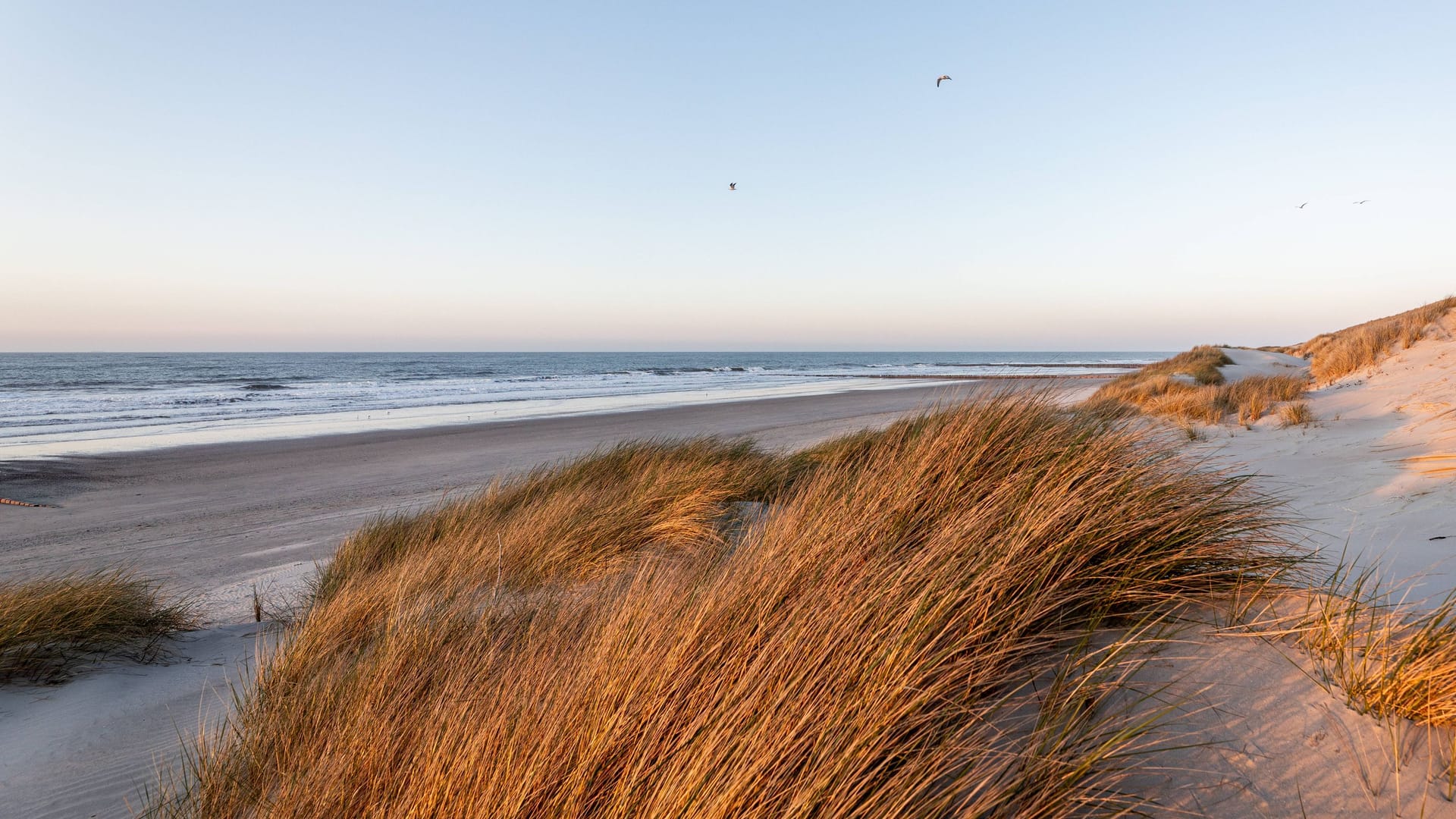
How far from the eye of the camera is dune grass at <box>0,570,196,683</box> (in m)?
3.66

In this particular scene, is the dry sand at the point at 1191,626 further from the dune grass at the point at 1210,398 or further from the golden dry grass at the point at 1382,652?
the dune grass at the point at 1210,398

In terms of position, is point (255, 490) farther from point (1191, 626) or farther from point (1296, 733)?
point (1296, 733)

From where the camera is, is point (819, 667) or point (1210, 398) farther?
point (1210, 398)

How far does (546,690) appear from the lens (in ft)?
7.16

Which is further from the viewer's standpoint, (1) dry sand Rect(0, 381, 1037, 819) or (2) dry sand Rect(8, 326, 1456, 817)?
(1) dry sand Rect(0, 381, 1037, 819)

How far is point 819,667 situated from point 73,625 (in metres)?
4.66

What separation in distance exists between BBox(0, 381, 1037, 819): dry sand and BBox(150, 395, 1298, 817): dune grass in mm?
666

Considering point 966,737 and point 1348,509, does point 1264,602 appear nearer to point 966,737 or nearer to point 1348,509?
point 966,737

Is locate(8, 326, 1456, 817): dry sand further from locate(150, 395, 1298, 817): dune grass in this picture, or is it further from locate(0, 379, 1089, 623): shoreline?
locate(150, 395, 1298, 817): dune grass

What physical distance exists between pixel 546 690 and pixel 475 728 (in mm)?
231

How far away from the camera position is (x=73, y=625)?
3951mm

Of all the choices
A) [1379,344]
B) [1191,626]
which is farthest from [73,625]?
[1379,344]

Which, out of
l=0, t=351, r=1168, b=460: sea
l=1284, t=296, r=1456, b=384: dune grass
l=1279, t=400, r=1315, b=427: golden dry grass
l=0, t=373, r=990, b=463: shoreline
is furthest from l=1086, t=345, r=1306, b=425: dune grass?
l=0, t=351, r=1168, b=460: sea

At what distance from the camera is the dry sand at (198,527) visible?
307cm
